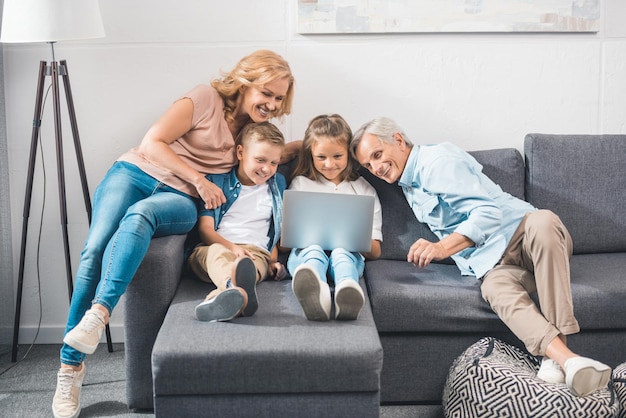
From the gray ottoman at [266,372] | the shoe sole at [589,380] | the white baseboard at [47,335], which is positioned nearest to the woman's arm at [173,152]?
the gray ottoman at [266,372]

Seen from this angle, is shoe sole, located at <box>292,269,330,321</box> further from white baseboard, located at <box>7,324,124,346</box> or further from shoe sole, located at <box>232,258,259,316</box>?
white baseboard, located at <box>7,324,124,346</box>

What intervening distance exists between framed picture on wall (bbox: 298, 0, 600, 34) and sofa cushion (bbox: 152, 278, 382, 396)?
1497mm

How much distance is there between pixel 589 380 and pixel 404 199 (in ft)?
3.50

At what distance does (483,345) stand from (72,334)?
1.30 m

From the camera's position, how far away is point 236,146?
2.96m

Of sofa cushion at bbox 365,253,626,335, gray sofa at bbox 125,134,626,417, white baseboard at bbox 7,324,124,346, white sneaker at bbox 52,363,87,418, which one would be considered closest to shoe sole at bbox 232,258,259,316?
Answer: gray sofa at bbox 125,134,626,417

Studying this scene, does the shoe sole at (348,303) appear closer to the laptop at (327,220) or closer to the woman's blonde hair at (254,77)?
the laptop at (327,220)

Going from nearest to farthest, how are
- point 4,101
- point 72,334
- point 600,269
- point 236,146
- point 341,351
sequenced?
1. point 341,351
2. point 72,334
3. point 600,269
4. point 236,146
5. point 4,101

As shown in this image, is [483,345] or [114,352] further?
[114,352]

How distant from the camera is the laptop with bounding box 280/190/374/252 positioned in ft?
8.51

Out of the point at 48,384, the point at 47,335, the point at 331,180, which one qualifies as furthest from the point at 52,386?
the point at 331,180

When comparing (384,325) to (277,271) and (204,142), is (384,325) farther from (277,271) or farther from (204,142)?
(204,142)

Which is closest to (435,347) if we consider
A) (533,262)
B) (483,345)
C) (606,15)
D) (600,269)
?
(483,345)

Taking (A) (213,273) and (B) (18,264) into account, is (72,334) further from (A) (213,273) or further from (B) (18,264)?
(B) (18,264)
